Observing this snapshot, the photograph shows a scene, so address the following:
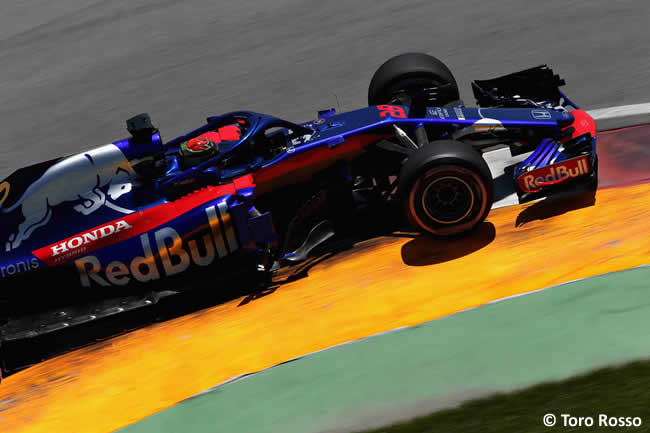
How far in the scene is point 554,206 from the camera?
19.3 ft

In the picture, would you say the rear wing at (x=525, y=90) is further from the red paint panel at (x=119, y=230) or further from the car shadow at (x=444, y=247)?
the red paint panel at (x=119, y=230)

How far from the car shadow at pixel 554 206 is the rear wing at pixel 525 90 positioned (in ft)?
3.02

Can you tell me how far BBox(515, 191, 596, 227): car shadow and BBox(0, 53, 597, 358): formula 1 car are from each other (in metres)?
0.36

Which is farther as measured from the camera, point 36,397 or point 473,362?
point 36,397

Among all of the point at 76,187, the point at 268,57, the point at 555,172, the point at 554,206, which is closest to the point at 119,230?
the point at 76,187

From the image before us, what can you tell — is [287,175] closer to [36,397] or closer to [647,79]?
[36,397]

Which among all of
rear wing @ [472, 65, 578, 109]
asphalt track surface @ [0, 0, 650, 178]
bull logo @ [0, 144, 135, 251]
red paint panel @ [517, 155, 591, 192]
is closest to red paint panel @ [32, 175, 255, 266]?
bull logo @ [0, 144, 135, 251]

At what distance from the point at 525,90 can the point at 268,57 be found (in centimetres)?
493

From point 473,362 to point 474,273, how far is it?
1042mm

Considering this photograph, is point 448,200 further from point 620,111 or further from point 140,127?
point 620,111

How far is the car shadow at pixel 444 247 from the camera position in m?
5.57

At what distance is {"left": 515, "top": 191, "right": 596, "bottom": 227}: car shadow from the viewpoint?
5.79 metres

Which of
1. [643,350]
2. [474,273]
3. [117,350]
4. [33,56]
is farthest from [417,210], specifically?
[33,56]

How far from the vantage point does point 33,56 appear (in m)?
12.4
